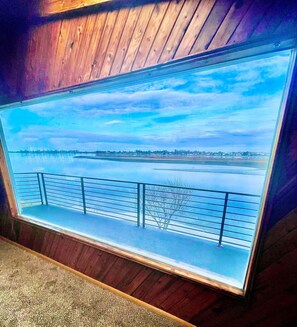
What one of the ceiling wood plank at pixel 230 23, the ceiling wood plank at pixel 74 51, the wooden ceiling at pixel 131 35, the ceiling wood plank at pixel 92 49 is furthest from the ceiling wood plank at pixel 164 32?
the ceiling wood plank at pixel 74 51

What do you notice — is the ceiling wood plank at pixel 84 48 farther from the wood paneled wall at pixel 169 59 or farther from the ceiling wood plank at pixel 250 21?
Result: the ceiling wood plank at pixel 250 21

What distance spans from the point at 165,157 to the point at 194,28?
5.05 ft

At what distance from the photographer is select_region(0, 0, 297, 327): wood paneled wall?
876mm

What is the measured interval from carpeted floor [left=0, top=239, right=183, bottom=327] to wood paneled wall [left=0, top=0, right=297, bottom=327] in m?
0.12

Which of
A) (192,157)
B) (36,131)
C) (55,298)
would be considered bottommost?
(55,298)

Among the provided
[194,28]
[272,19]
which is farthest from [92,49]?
[272,19]

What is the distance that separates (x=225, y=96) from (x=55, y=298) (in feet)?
7.15

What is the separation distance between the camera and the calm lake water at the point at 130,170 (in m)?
2.32

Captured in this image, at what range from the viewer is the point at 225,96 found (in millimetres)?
1298

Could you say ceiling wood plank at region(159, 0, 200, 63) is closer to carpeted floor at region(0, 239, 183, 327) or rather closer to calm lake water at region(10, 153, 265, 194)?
calm lake water at region(10, 153, 265, 194)

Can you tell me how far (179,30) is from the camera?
99 cm

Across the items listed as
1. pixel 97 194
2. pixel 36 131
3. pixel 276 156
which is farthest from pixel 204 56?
pixel 97 194

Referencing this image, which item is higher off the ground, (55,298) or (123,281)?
(123,281)

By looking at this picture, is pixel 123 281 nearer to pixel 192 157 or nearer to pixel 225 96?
pixel 192 157
